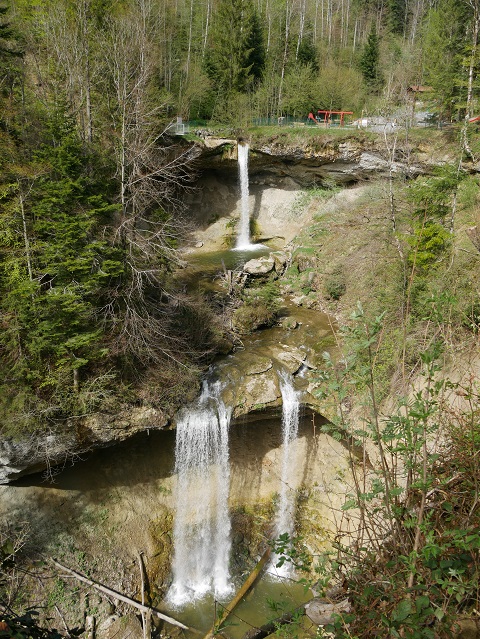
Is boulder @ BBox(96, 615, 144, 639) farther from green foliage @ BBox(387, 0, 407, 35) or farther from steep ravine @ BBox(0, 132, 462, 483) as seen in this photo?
green foliage @ BBox(387, 0, 407, 35)

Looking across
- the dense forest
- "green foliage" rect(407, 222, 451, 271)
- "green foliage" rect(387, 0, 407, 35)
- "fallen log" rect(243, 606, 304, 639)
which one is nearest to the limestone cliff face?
the dense forest

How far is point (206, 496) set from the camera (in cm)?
1040

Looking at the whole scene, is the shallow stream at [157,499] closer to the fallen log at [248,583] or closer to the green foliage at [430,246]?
the fallen log at [248,583]

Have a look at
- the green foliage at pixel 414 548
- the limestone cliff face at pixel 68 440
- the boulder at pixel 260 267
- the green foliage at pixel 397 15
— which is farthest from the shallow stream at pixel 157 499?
the green foliage at pixel 397 15

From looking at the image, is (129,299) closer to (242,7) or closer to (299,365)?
(299,365)

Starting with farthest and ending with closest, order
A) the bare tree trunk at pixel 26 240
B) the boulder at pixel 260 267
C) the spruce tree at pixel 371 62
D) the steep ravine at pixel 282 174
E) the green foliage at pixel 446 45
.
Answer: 1. the spruce tree at pixel 371 62
2. the steep ravine at pixel 282 174
3. the green foliage at pixel 446 45
4. the boulder at pixel 260 267
5. the bare tree trunk at pixel 26 240

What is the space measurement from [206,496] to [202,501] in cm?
15

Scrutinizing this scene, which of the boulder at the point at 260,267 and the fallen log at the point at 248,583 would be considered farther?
the boulder at the point at 260,267

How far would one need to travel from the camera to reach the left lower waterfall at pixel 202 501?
385 inches

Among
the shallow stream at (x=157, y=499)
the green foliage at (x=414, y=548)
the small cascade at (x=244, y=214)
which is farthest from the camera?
the small cascade at (x=244, y=214)

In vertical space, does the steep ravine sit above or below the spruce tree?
below

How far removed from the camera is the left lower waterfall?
9.79 metres

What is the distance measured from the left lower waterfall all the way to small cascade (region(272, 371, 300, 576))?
137 cm

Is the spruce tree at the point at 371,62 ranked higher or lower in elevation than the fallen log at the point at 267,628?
higher
